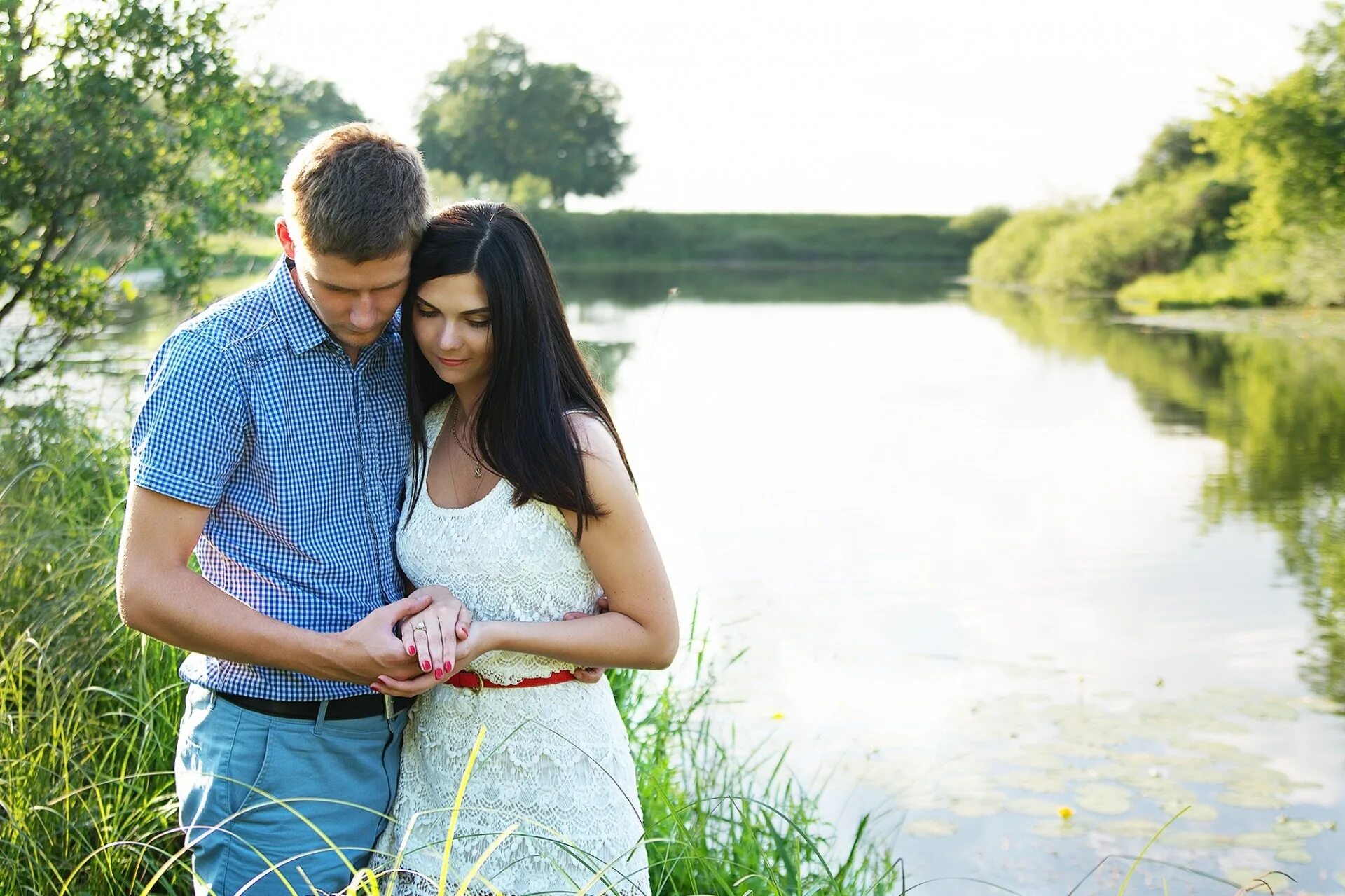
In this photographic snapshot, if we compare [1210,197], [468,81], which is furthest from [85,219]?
[468,81]

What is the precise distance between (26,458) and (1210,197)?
34.7 m

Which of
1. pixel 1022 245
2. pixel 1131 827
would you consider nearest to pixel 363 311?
pixel 1131 827

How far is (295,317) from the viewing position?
80.3 inches

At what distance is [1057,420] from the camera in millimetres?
13672

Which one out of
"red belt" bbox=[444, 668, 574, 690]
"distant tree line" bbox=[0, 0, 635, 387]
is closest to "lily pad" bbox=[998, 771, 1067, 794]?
"red belt" bbox=[444, 668, 574, 690]

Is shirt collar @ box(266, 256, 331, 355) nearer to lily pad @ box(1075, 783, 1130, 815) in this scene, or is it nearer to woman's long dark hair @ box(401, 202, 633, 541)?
woman's long dark hair @ box(401, 202, 633, 541)

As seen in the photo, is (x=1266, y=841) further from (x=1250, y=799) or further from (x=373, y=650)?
(x=373, y=650)

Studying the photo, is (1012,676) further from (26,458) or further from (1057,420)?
(1057,420)

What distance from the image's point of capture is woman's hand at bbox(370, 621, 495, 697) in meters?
1.95

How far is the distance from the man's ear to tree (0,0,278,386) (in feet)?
14.2

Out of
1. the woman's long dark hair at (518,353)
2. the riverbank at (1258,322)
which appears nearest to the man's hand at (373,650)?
the woman's long dark hair at (518,353)

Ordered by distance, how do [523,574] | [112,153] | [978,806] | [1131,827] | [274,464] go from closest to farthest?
[274,464] < [523,574] < [1131,827] < [978,806] < [112,153]

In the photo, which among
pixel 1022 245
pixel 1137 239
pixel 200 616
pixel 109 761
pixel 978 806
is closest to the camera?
pixel 200 616

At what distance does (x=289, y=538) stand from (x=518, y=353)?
0.46 metres
